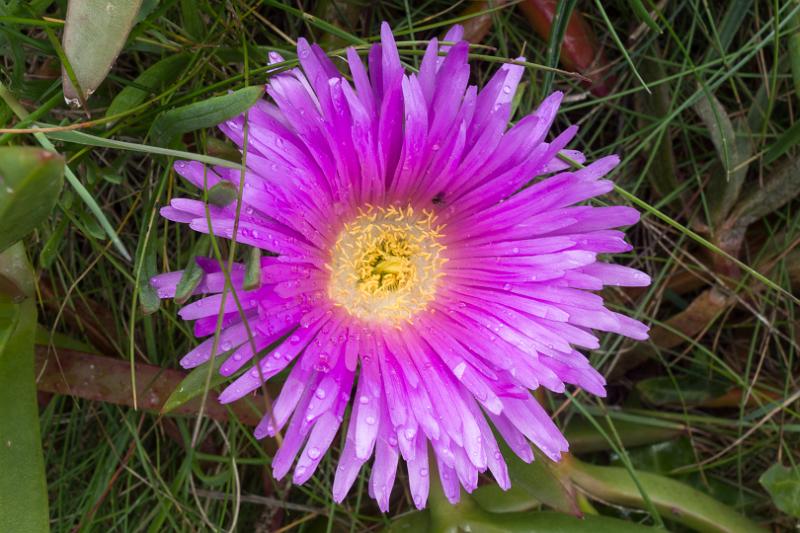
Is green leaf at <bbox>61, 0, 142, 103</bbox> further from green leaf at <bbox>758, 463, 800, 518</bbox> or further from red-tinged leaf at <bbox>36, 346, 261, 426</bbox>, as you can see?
green leaf at <bbox>758, 463, 800, 518</bbox>

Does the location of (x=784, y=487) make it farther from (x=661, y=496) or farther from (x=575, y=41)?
(x=575, y=41)

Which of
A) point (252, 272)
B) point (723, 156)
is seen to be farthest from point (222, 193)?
point (723, 156)

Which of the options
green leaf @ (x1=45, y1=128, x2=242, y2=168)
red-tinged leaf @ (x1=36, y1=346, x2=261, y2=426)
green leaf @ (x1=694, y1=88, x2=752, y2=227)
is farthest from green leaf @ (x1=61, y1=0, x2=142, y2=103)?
green leaf @ (x1=694, y1=88, x2=752, y2=227)

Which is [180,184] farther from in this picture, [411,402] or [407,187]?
[411,402]

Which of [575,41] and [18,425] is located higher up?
[575,41]

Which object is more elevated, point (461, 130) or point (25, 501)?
point (461, 130)

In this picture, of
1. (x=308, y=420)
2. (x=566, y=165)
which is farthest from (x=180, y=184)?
(x=566, y=165)
